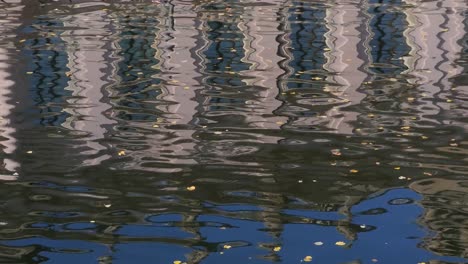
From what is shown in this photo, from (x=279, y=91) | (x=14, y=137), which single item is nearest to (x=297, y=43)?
(x=279, y=91)

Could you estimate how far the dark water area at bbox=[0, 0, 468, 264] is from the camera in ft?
35.1

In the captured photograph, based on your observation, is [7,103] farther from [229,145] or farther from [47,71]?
[229,145]

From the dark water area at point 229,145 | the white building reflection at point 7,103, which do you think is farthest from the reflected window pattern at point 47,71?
the white building reflection at point 7,103

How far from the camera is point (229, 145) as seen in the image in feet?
47.5

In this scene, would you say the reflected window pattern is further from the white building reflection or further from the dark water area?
the white building reflection

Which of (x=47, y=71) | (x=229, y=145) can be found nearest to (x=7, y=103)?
(x=47, y=71)

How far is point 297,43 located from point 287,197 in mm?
13465

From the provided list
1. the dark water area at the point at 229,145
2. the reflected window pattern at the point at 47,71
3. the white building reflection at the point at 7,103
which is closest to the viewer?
the dark water area at the point at 229,145

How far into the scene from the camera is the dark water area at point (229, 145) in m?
10.7

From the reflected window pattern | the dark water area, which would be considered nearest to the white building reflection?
the dark water area

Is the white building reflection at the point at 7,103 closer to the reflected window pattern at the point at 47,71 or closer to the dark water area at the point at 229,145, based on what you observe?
the dark water area at the point at 229,145

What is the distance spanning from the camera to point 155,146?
47.7 feet

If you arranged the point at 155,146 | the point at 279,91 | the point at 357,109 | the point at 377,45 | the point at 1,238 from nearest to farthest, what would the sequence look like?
the point at 1,238
the point at 155,146
the point at 357,109
the point at 279,91
the point at 377,45

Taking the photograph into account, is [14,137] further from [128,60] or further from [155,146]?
[128,60]
